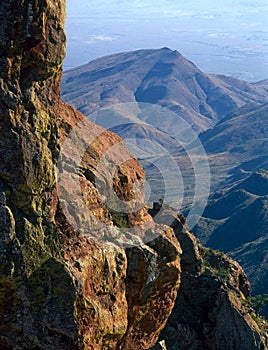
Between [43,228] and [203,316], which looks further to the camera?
[203,316]

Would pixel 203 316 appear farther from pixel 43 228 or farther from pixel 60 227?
pixel 43 228

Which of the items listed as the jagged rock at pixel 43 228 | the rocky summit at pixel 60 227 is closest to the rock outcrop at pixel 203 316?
the rocky summit at pixel 60 227

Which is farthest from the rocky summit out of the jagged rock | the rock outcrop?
the rock outcrop

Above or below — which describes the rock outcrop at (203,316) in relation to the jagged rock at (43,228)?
below

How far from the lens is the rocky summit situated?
72.1 feet

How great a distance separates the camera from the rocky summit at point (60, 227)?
22.0 meters

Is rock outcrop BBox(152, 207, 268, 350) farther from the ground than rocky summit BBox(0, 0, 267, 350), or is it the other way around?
rocky summit BBox(0, 0, 267, 350)

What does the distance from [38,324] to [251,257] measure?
186m

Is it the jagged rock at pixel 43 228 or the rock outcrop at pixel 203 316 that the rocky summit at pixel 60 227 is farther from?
the rock outcrop at pixel 203 316

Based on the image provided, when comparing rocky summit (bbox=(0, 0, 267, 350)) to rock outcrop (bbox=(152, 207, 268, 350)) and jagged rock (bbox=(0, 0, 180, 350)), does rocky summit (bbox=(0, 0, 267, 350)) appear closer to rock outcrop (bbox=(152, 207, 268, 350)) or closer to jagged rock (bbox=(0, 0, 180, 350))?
jagged rock (bbox=(0, 0, 180, 350))

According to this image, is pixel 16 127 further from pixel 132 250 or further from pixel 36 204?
pixel 132 250

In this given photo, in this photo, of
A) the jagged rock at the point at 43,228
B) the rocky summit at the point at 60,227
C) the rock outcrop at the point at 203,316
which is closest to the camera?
the jagged rock at the point at 43,228

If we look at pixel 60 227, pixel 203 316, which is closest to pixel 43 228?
pixel 60 227

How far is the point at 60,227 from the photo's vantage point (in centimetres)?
2459
